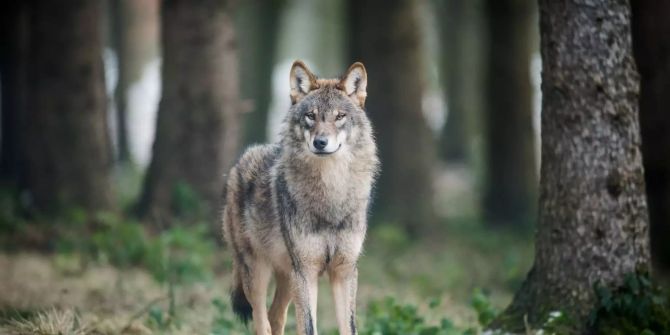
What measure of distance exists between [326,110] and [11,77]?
45.4ft

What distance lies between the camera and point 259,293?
331 inches

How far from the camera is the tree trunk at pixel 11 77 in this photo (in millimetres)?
19609

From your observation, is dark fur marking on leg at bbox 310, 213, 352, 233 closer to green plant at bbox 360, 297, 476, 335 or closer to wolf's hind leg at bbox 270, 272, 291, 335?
wolf's hind leg at bbox 270, 272, 291, 335

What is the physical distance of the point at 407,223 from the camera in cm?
1770

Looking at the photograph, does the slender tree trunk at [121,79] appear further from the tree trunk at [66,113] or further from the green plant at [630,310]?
the green plant at [630,310]

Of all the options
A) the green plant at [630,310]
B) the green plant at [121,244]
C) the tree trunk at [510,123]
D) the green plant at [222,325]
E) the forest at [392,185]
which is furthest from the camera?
the tree trunk at [510,123]

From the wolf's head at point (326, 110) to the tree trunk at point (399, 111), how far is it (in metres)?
9.37

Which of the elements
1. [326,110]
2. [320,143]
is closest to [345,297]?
[320,143]

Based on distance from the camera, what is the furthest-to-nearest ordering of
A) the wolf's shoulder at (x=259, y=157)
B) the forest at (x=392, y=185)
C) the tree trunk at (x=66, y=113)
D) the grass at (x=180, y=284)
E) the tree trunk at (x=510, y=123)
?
1. the tree trunk at (x=510, y=123)
2. the tree trunk at (x=66, y=113)
3. the grass at (x=180, y=284)
4. the wolf's shoulder at (x=259, y=157)
5. the forest at (x=392, y=185)

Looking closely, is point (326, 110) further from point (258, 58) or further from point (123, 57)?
point (123, 57)

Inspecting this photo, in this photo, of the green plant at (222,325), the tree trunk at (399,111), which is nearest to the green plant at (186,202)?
the green plant at (222,325)

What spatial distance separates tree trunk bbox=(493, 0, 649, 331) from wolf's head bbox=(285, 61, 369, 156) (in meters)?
1.69

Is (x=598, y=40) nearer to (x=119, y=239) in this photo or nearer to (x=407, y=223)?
(x=119, y=239)

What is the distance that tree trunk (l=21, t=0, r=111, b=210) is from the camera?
14930mm
